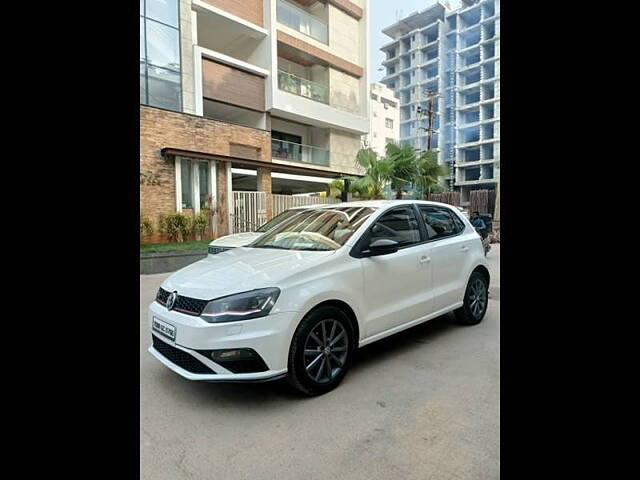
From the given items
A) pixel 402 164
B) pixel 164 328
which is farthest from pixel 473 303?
pixel 402 164

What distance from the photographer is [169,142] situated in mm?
12547

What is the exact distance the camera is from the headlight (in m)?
2.57

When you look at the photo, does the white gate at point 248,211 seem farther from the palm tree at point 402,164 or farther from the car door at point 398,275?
the car door at point 398,275

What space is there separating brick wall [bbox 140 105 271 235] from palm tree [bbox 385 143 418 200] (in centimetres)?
583

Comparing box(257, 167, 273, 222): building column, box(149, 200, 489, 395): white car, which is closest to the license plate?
box(149, 200, 489, 395): white car

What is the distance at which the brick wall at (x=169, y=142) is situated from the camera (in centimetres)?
1170

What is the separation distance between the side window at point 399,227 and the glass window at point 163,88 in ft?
38.9
